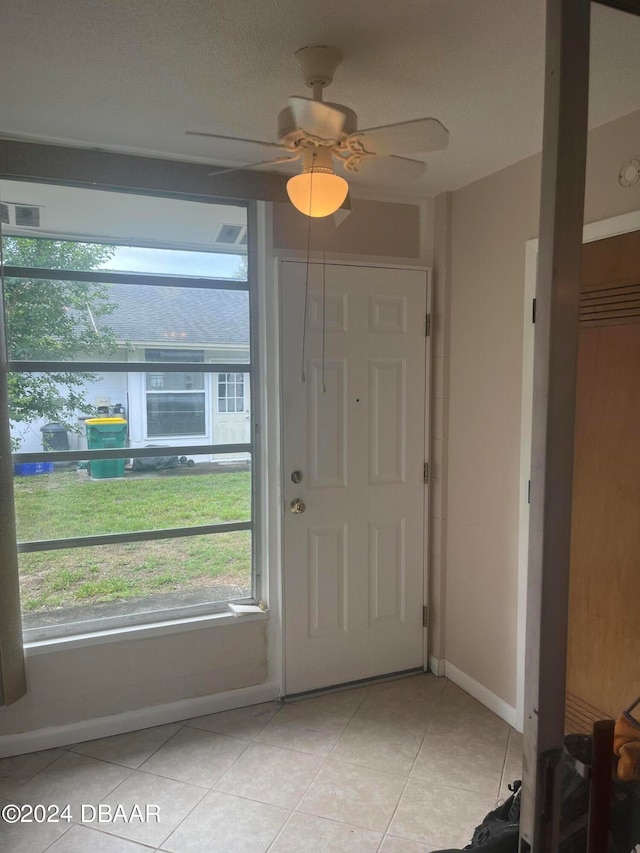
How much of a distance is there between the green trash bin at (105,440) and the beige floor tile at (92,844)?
132cm

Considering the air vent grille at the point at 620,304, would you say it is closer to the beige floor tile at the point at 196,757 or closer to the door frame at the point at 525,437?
the door frame at the point at 525,437

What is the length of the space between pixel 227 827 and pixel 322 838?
13.3 inches

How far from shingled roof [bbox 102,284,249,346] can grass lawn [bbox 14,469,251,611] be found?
0.64 m

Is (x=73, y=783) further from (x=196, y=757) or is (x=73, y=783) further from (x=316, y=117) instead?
(x=316, y=117)

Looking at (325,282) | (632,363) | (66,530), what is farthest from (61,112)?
(632,363)

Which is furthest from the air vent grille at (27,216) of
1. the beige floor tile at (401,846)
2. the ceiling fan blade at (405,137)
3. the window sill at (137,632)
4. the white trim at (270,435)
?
the beige floor tile at (401,846)

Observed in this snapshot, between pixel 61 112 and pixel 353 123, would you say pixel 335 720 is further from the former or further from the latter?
pixel 61 112

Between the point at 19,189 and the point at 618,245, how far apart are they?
7.61 feet

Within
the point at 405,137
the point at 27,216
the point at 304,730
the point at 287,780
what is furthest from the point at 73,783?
the point at 405,137

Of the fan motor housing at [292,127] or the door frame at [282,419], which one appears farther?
the door frame at [282,419]

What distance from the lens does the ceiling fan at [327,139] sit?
1.56 metres

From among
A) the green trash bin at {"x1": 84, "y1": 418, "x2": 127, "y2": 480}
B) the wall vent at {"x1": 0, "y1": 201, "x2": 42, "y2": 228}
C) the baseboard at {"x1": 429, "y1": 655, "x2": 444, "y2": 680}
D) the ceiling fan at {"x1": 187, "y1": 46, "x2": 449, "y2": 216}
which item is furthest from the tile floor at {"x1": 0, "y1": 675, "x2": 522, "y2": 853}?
the wall vent at {"x1": 0, "y1": 201, "x2": 42, "y2": 228}

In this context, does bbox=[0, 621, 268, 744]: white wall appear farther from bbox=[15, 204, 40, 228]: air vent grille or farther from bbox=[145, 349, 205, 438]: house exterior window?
bbox=[15, 204, 40, 228]: air vent grille

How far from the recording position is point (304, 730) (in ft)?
8.46
